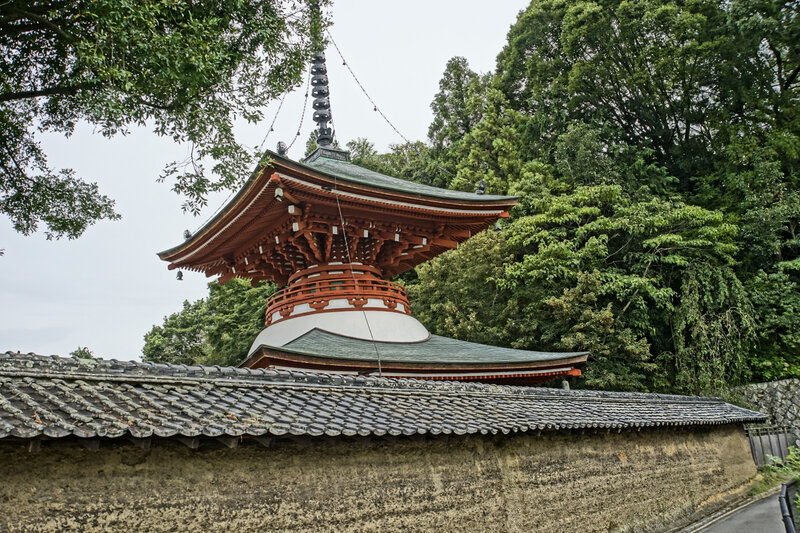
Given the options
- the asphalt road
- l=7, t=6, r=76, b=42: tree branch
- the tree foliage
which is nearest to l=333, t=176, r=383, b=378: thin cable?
l=7, t=6, r=76, b=42: tree branch

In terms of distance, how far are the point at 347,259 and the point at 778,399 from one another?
1357 cm

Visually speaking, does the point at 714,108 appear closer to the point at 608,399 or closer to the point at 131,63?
the point at 608,399

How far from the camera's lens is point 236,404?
16.8 feet

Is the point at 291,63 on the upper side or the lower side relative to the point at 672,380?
upper

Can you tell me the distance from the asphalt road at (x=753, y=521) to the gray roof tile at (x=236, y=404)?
2405 millimetres

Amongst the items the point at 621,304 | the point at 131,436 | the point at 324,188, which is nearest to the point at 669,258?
the point at 621,304

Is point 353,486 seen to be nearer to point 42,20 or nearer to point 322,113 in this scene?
point 42,20

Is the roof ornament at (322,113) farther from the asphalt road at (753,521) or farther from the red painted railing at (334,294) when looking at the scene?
the asphalt road at (753,521)

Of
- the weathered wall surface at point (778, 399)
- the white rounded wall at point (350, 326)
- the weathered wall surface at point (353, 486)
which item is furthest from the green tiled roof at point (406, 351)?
the weathered wall surface at point (778, 399)

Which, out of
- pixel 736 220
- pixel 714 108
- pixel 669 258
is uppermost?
pixel 714 108

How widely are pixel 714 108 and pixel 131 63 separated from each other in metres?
21.9

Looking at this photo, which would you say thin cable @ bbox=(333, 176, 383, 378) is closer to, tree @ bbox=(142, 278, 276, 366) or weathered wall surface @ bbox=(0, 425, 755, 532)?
weathered wall surface @ bbox=(0, 425, 755, 532)

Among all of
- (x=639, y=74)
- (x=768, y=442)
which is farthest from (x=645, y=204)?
(x=639, y=74)

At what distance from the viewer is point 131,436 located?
12.9 feet
